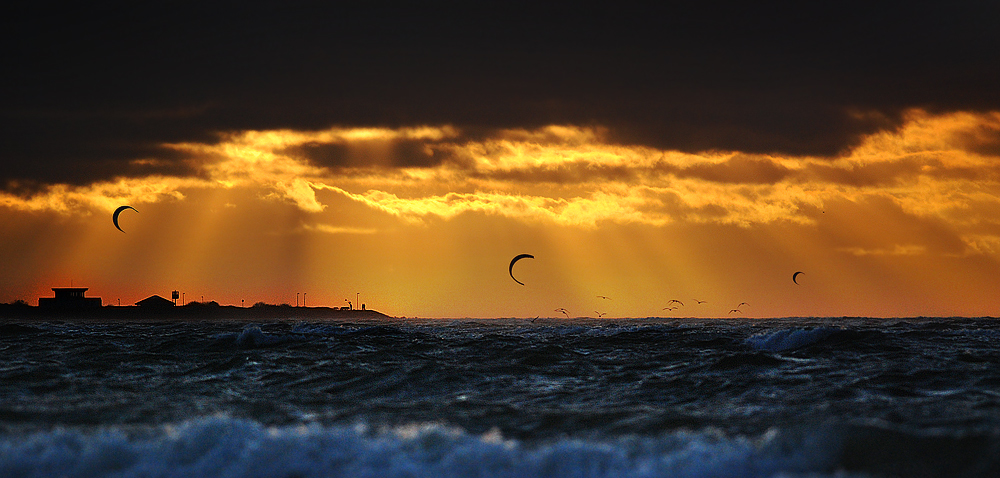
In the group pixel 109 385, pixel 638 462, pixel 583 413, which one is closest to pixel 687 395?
pixel 583 413

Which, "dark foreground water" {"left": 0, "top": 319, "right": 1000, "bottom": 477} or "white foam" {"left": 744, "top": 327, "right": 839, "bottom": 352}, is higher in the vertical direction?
"white foam" {"left": 744, "top": 327, "right": 839, "bottom": 352}

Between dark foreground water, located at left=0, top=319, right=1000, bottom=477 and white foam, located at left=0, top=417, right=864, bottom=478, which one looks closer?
white foam, located at left=0, top=417, right=864, bottom=478

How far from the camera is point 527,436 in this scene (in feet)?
38.0

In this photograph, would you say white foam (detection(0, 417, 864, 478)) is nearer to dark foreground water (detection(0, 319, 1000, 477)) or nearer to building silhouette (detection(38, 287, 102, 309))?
dark foreground water (detection(0, 319, 1000, 477))

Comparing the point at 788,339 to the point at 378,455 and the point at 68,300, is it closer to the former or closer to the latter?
the point at 378,455

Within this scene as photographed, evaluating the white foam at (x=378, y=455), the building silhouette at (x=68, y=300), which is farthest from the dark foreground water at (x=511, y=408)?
the building silhouette at (x=68, y=300)

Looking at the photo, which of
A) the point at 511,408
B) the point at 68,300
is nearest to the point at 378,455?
the point at 511,408

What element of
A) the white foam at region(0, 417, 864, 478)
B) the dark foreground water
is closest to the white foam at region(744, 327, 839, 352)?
the dark foreground water

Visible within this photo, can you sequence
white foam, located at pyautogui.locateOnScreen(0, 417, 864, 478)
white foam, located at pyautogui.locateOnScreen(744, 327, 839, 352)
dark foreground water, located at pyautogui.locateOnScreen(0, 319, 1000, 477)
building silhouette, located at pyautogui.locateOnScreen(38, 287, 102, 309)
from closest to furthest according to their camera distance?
white foam, located at pyautogui.locateOnScreen(0, 417, 864, 478), dark foreground water, located at pyautogui.locateOnScreen(0, 319, 1000, 477), white foam, located at pyautogui.locateOnScreen(744, 327, 839, 352), building silhouette, located at pyautogui.locateOnScreen(38, 287, 102, 309)

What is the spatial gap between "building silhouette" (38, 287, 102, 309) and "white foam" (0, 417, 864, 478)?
209 metres

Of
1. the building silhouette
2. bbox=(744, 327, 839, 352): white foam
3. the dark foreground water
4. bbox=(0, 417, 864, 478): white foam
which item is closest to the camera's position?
bbox=(0, 417, 864, 478): white foam

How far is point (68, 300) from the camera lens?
A: 630 feet

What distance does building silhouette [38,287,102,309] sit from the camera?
192 m

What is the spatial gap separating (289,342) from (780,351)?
17.7 m
